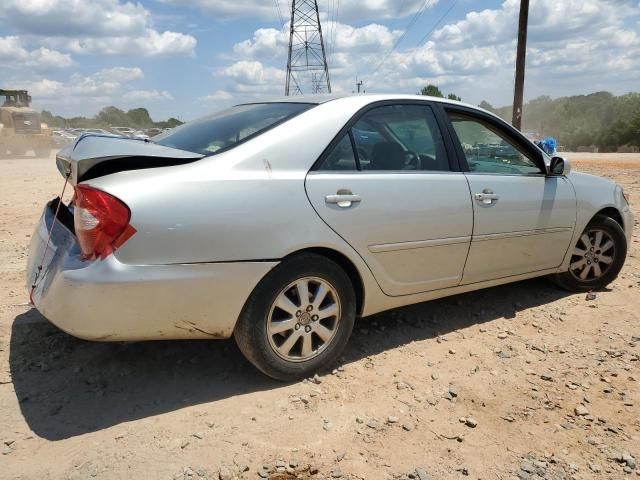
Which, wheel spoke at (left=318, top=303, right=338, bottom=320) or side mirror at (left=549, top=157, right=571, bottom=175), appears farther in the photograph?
side mirror at (left=549, top=157, right=571, bottom=175)

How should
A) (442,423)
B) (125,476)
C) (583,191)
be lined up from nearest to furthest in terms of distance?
1. (125,476)
2. (442,423)
3. (583,191)

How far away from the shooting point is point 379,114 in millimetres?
3459

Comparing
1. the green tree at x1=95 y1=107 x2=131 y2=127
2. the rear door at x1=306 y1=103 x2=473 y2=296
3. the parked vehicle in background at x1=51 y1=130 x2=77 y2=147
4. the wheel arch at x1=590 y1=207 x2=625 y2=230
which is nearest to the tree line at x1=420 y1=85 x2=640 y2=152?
the parked vehicle in background at x1=51 y1=130 x2=77 y2=147

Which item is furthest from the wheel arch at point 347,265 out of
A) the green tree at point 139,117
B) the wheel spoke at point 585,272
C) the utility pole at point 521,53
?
the green tree at point 139,117

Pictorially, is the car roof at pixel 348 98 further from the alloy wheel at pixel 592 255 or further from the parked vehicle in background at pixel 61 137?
the parked vehicle in background at pixel 61 137

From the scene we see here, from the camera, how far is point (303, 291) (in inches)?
118

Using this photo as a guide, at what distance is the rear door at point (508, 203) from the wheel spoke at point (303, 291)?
4.20ft

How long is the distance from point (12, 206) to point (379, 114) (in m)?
7.78

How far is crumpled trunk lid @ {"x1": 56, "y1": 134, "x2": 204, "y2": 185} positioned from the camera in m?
2.65

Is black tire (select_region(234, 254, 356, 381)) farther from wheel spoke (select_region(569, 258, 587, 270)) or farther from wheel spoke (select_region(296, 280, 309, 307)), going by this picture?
wheel spoke (select_region(569, 258, 587, 270))

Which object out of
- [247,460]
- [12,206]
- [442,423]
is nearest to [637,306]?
[442,423]

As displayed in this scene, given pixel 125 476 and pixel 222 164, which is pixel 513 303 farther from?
pixel 125 476

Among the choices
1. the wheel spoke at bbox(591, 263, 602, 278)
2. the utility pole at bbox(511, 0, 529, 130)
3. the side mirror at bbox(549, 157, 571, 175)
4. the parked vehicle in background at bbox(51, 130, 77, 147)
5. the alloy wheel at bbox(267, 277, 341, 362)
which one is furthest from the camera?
the parked vehicle in background at bbox(51, 130, 77, 147)

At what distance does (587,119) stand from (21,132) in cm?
5214
